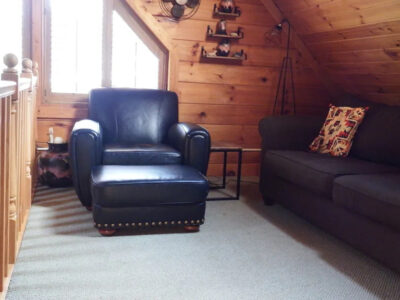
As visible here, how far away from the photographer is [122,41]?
388cm

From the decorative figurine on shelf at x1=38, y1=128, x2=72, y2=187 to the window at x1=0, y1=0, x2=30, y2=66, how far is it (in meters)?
0.79

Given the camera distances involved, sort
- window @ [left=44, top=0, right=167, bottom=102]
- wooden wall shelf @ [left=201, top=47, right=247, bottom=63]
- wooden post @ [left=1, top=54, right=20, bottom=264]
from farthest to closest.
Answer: wooden wall shelf @ [left=201, top=47, right=247, bottom=63] → window @ [left=44, top=0, right=167, bottom=102] → wooden post @ [left=1, top=54, right=20, bottom=264]

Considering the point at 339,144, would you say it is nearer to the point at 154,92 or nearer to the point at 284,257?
the point at 284,257

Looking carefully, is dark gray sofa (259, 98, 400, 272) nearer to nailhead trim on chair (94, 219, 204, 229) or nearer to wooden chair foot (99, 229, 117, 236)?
nailhead trim on chair (94, 219, 204, 229)

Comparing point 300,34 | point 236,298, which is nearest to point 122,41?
point 300,34

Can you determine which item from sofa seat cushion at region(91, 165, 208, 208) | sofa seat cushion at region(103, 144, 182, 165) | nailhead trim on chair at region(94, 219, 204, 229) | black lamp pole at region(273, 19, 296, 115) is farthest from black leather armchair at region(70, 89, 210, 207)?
black lamp pole at region(273, 19, 296, 115)

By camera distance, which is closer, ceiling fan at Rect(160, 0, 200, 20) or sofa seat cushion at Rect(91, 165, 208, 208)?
sofa seat cushion at Rect(91, 165, 208, 208)

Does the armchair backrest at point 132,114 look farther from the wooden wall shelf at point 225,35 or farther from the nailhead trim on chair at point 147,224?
the nailhead trim on chair at point 147,224

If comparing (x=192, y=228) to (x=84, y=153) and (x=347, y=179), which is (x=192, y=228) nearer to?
(x=84, y=153)

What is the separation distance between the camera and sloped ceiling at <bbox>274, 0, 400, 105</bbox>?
122 inches

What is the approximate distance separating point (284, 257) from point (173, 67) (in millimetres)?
2148

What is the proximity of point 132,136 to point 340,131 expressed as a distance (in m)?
1.56

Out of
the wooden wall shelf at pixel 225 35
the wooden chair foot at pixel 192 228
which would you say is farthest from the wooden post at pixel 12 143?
the wooden wall shelf at pixel 225 35

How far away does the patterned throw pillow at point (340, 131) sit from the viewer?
3072 millimetres
